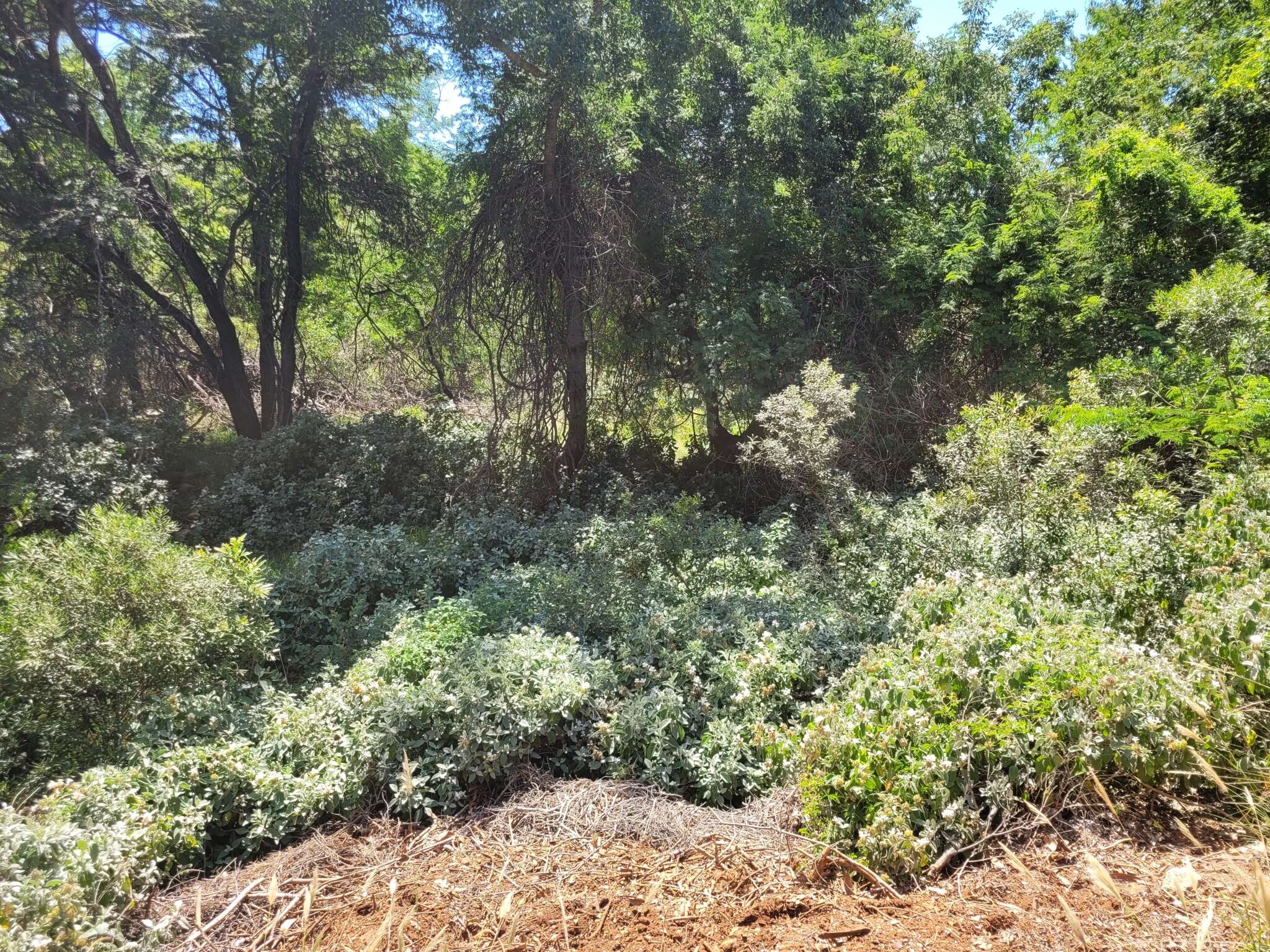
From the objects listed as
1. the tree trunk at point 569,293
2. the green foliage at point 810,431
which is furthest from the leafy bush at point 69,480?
the green foliage at point 810,431

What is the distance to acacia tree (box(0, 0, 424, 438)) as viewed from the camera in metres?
8.48

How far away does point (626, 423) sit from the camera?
9219 millimetres

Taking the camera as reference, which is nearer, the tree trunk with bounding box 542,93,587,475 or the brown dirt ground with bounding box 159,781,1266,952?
the brown dirt ground with bounding box 159,781,1266,952

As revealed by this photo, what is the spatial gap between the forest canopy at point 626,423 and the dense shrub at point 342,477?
0.22ft

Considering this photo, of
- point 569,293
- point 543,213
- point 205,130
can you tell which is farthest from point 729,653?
point 205,130

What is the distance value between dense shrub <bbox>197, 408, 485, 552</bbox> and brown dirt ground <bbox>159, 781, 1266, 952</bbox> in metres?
5.33

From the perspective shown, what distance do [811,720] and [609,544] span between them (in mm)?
3041

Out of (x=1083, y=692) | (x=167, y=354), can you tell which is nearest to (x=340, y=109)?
(x=167, y=354)

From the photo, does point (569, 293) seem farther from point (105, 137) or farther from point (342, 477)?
point (105, 137)

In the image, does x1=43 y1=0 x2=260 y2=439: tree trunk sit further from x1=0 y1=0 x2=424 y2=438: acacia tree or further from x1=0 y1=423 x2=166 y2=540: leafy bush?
x1=0 y1=423 x2=166 y2=540: leafy bush

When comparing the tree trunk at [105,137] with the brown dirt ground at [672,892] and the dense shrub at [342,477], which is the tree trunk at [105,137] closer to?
the dense shrub at [342,477]

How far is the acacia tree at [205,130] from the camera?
8484mm

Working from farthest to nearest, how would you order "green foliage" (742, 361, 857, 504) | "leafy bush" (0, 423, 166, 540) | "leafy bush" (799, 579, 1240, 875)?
"leafy bush" (0, 423, 166, 540) → "green foliage" (742, 361, 857, 504) → "leafy bush" (799, 579, 1240, 875)

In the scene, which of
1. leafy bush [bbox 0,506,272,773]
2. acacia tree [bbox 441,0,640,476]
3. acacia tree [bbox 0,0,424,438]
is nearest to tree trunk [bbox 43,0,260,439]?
acacia tree [bbox 0,0,424,438]
